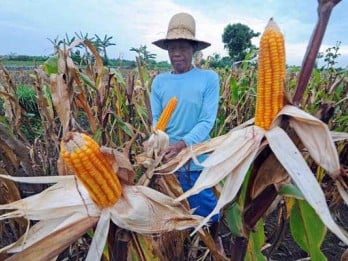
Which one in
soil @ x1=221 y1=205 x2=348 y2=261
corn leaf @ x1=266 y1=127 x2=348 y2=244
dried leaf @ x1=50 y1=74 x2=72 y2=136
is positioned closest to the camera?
corn leaf @ x1=266 y1=127 x2=348 y2=244

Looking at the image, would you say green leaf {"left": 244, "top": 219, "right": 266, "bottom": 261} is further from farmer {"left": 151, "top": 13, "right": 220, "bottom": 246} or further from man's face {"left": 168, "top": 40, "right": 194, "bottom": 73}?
man's face {"left": 168, "top": 40, "right": 194, "bottom": 73}

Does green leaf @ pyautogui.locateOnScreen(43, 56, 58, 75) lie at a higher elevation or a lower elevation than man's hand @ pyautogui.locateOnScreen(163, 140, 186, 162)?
higher

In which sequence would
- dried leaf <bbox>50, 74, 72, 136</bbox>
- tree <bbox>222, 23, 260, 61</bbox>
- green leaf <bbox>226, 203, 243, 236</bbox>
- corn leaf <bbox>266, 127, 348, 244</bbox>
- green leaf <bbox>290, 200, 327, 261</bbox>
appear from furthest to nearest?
1. tree <bbox>222, 23, 260, 61</bbox>
2. dried leaf <bbox>50, 74, 72, 136</bbox>
3. green leaf <bbox>290, 200, 327, 261</bbox>
4. green leaf <bbox>226, 203, 243, 236</bbox>
5. corn leaf <bbox>266, 127, 348, 244</bbox>

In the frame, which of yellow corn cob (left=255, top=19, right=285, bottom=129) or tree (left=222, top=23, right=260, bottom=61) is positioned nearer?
yellow corn cob (left=255, top=19, right=285, bottom=129)

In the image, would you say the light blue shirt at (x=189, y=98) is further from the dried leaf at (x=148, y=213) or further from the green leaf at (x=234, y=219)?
the dried leaf at (x=148, y=213)

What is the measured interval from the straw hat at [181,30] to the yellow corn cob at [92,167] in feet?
3.83

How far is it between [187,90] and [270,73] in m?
1.19

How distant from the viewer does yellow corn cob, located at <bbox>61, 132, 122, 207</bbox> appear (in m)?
0.95

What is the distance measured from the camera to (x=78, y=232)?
1.08 meters

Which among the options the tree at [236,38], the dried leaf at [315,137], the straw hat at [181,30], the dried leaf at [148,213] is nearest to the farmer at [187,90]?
the straw hat at [181,30]

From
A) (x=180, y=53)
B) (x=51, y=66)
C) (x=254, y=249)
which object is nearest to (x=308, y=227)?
(x=254, y=249)

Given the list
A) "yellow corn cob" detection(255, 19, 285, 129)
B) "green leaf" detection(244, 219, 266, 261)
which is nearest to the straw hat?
"green leaf" detection(244, 219, 266, 261)

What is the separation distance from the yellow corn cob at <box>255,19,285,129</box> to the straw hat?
1.13 m

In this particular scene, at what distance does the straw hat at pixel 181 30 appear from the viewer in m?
2.06
